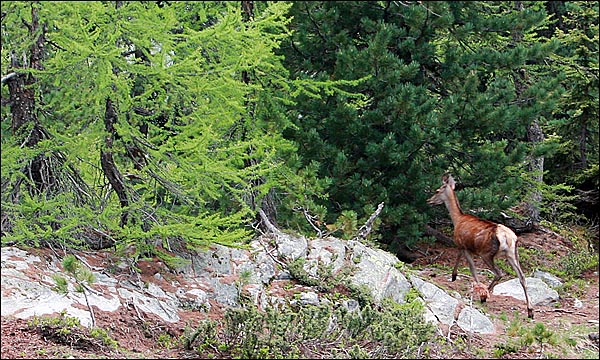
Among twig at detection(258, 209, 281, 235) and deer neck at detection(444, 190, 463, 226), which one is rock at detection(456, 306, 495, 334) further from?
twig at detection(258, 209, 281, 235)

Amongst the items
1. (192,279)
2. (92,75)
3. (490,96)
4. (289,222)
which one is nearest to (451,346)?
(192,279)

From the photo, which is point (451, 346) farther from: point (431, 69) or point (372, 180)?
point (431, 69)

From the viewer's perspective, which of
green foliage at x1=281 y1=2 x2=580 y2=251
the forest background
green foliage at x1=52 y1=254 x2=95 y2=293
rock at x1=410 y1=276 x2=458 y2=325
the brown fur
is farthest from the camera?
green foliage at x1=281 y1=2 x2=580 y2=251

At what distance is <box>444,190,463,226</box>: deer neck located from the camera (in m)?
9.90

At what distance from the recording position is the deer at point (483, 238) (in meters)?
9.09

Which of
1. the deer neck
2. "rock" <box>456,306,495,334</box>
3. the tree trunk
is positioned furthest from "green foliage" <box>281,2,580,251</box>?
the tree trunk

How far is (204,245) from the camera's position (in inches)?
309

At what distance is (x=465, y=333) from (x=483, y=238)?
5.87 feet

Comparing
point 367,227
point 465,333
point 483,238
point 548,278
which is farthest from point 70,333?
point 548,278

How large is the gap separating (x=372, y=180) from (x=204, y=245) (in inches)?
152

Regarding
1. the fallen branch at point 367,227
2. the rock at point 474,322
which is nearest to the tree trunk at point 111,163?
the fallen branch at point 367,227

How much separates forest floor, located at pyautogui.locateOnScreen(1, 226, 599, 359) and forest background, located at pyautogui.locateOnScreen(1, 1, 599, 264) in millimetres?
872

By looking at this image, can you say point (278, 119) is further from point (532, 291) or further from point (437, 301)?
point (532, 291)

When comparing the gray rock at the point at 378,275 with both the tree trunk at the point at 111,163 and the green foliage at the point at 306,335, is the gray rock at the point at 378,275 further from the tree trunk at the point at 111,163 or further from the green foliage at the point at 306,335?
the tree trunk at the point at 111,163
